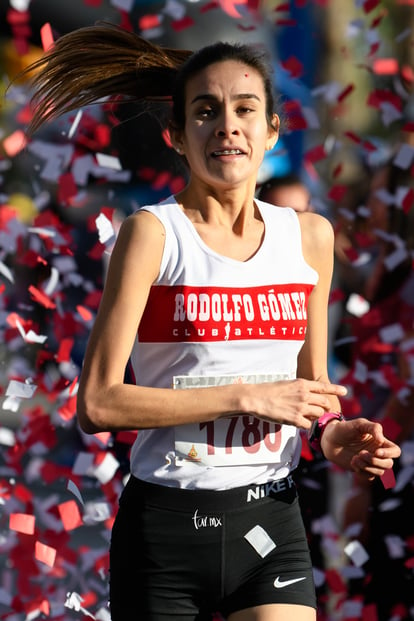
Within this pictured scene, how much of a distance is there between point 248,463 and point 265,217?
23.6 inches

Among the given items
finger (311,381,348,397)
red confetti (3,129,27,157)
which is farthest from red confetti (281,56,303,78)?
finger (311,381,348,397)

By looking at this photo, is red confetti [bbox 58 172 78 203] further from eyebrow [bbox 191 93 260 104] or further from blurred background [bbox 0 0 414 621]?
eyebrow [bbox 191 93 260 104]

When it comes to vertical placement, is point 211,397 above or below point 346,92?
below

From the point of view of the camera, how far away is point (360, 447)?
2.36 metres

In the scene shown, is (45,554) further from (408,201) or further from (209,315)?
(209,315)

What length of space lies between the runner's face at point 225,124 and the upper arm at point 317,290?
20 cm

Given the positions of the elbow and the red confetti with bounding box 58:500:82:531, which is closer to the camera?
the elbow

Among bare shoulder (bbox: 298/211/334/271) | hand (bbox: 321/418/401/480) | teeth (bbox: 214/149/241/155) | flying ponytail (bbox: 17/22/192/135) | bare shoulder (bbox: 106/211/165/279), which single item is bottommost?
hand (bbox: 321/418/401/480)

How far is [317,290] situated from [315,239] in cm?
13

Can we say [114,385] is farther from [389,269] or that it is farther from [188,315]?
[389,269]

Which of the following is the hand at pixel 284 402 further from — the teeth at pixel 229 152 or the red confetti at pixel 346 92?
the red confetti at pixel 346 92

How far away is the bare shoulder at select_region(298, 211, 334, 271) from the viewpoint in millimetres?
2520

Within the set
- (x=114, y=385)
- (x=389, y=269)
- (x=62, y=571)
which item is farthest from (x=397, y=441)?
(x=114, y=385)

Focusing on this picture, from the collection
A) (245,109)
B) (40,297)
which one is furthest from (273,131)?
(40,297)
